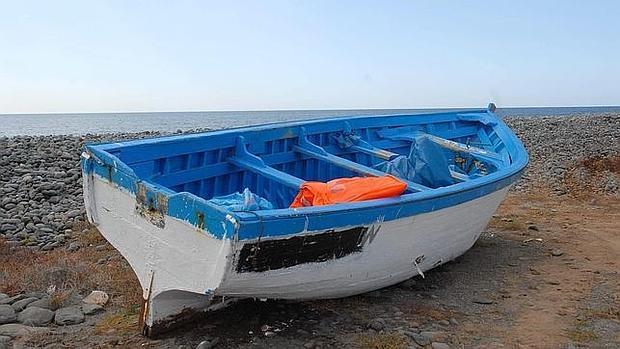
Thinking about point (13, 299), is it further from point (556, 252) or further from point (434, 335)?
point (556, 252)

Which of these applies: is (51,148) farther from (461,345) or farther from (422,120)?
(461,345)

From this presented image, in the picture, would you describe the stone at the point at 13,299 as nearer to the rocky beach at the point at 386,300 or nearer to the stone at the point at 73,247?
the rocky beach at the point at 386,300

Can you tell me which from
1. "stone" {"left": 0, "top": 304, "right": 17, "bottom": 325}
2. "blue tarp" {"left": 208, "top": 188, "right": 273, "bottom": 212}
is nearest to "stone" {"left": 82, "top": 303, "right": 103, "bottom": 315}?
"stone" {"left": 0, "top": 304, "right": 17, "bottom": 325}

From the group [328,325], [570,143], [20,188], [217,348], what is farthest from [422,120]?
[570,143]

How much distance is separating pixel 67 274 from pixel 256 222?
3.16 meters

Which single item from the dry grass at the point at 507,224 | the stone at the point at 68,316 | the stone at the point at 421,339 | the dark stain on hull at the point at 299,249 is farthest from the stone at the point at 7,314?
the dry grass at the point at 507,224

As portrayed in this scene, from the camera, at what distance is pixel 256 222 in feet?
12.5

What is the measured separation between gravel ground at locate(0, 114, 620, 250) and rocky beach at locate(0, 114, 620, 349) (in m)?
0.05

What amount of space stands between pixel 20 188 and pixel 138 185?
764 centimetres

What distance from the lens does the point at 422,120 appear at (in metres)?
9.16

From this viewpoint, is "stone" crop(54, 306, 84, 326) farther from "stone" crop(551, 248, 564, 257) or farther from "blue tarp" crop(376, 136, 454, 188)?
"stone" crop(551, 248, 564, 257)

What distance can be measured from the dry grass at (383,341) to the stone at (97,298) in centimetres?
245

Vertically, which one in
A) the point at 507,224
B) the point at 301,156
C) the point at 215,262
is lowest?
the point at 507,224

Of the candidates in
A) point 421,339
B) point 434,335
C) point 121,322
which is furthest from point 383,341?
point 121,322
